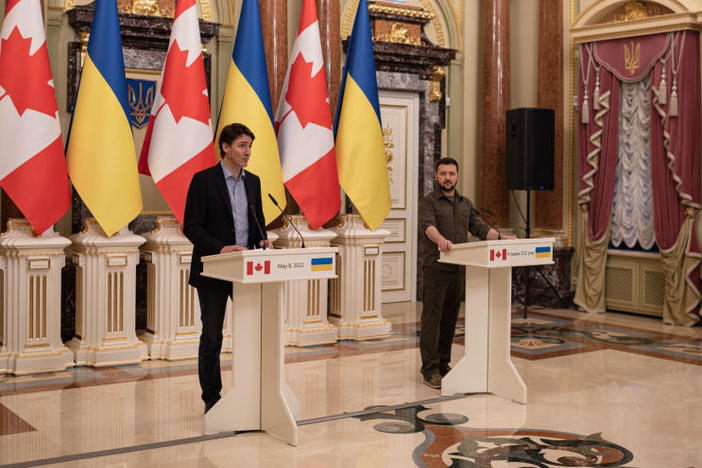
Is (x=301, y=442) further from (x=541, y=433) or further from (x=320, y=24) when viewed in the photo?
(x=320, y=24)

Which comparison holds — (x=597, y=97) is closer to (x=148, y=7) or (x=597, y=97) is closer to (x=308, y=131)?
(x=308, y=131)

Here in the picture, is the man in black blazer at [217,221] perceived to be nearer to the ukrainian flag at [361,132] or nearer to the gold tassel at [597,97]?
the ukrainian flag at [361,132]

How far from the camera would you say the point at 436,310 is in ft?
17.9

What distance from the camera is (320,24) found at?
7.47m

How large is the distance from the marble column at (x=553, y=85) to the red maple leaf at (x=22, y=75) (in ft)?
17.2

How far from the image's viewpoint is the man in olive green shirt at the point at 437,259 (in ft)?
17.5

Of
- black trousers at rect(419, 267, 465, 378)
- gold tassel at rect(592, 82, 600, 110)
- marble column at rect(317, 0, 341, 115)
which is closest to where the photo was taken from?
black trousers at rect(419, 267, 465, 378)

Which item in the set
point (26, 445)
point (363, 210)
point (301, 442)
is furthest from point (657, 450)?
point (363, 210)

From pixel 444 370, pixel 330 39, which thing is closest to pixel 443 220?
pixel 444 370

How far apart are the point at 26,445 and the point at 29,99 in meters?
2.47

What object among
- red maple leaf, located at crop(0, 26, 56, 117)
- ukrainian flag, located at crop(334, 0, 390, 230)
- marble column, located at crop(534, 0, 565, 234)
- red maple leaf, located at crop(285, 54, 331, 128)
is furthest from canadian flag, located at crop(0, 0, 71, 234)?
marble column, located at crop(534, 0, 565, 234)

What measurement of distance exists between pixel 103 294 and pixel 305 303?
1.64 meters

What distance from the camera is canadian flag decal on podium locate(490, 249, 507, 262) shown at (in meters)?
4.82

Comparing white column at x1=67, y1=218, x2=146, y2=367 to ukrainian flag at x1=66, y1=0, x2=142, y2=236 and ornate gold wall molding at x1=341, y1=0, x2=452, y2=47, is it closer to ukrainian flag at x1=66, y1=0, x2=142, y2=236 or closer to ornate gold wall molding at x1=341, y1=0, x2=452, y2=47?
ukrainian flag at x1=66, y1=0, x2=142, y2=236
